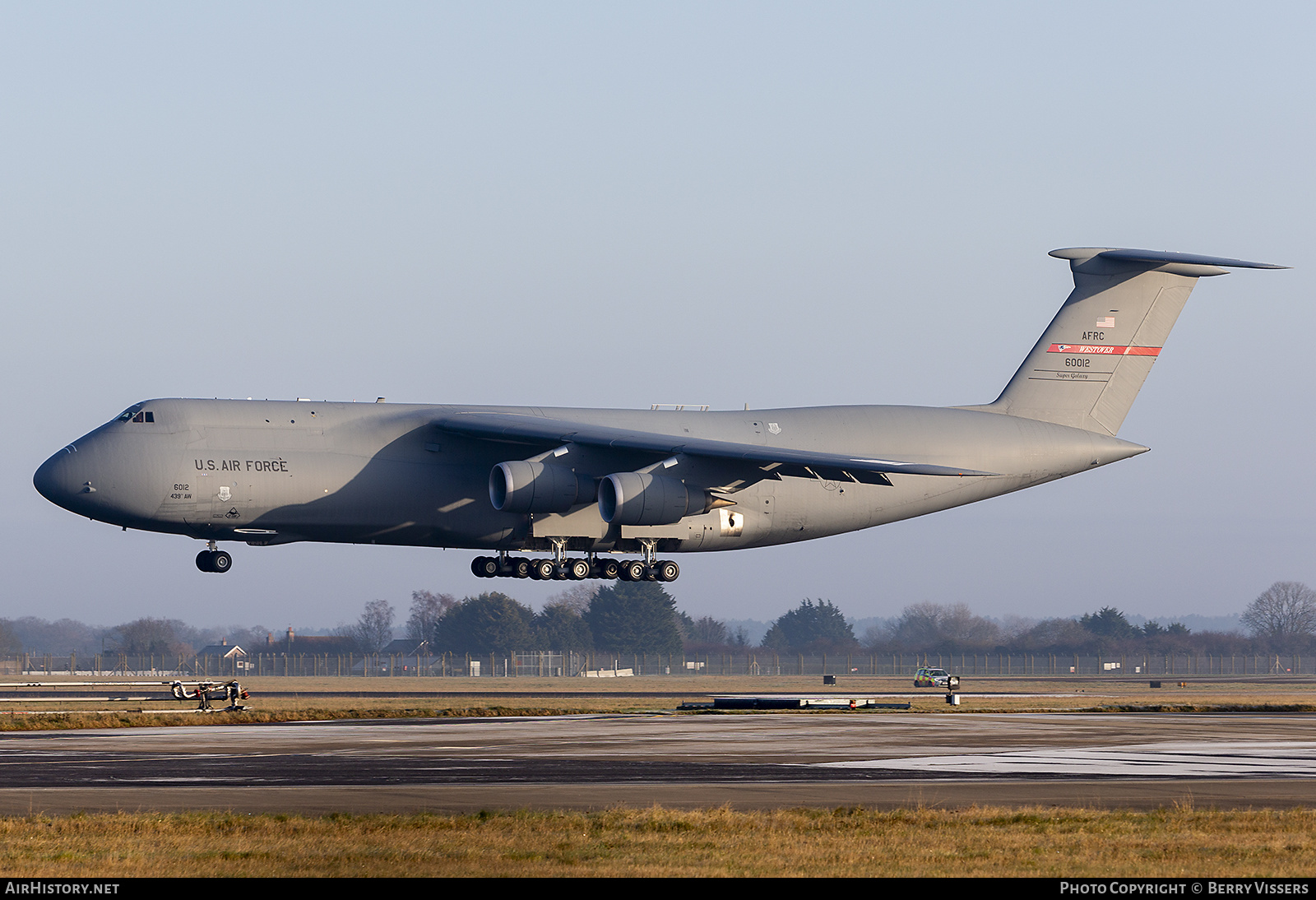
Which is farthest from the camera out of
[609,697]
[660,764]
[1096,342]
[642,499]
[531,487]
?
[609,697]

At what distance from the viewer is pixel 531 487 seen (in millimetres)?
32844

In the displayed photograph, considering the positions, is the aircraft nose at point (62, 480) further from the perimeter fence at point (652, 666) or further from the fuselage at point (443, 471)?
the perimeter fence at point (652, 666)

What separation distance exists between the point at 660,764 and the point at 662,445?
14.8 m

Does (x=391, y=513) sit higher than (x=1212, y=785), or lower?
higher

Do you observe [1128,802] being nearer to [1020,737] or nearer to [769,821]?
[769,821]

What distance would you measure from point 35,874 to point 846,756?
11966 mm

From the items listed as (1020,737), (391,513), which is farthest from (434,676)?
(1020,737)

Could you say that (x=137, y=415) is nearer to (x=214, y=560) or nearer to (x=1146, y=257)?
(x=214, y=560)

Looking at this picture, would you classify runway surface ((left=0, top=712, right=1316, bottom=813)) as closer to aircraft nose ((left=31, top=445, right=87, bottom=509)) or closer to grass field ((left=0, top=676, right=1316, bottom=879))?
grass field ((left=0, top=676, right=1316, bottom=879))

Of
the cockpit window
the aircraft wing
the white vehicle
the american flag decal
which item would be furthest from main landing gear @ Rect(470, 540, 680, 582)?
the white vehicle

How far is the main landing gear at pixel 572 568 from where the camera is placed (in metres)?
35.2

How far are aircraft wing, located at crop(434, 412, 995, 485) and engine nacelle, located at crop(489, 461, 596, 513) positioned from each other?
704 millimetres

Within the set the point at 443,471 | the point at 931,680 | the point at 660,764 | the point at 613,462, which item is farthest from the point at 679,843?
the point at 931,680

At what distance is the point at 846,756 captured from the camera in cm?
2023
